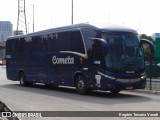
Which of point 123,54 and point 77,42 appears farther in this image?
point 77,42

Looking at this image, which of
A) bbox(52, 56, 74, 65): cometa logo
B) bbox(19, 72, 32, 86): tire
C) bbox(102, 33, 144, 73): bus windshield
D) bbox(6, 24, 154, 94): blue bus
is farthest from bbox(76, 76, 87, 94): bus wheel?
bbox(19, 72, 32, 86): tire

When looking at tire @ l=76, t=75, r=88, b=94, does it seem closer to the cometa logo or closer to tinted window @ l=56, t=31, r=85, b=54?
the cometa logo

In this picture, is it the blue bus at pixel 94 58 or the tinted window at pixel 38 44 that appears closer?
the blue bus at pixel 94 58

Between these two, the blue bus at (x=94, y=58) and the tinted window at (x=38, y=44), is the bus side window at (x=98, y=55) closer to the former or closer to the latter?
the blue bus at (x=94, y=58)

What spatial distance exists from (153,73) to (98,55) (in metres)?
6.02

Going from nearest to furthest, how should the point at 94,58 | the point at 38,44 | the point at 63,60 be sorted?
the point at 94,58
the point at 63,60
the point at 38,44

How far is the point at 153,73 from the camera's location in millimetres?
22797

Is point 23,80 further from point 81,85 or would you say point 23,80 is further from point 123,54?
point 123,54

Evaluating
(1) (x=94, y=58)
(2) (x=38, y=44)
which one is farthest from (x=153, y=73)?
(2) (x=38, y=44)

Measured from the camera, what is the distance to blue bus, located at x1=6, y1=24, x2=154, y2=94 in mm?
17594

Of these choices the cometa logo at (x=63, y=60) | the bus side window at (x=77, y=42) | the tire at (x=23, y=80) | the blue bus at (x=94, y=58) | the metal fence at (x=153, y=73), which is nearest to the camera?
the blue bus at (x=94, y=58)

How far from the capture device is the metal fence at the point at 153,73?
22.3 meters

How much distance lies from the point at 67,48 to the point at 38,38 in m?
4.23

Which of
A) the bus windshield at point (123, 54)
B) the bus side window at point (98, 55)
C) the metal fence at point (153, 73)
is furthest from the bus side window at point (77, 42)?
the metal fence at point (153, 73)
